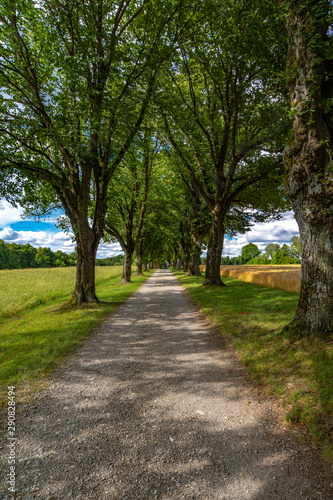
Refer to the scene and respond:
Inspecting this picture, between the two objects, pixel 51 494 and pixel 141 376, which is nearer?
pixel 51 494

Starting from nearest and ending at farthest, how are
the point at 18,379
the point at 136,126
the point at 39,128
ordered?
1. the point at 18,379
2. the point at 39,128
3. the point at 136,126

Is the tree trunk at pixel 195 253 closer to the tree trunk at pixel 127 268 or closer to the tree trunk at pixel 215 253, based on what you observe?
the tree trunk at pixel 215 253

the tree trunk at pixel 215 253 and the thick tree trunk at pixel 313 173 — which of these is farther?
the tree trunk at pixel 215 253

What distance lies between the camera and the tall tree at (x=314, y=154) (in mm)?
4715

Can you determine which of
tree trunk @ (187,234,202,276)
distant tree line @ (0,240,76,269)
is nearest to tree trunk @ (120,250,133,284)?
tree trunk @ (187,234,202,276)

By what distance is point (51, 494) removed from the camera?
213 centimetres

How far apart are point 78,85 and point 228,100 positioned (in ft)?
26.3

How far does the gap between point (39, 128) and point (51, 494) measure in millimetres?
10801

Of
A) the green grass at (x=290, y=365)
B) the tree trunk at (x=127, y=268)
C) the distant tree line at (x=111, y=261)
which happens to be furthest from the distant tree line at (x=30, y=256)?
the green grass at (x=290, y=365)

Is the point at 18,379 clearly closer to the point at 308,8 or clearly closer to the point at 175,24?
the point at 308,8

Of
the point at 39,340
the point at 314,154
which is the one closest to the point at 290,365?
the point at 314,154

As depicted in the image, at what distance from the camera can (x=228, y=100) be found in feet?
40.4

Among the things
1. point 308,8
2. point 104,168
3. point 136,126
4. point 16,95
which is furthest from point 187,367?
point 16,95

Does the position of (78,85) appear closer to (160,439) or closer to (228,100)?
(228,100)
